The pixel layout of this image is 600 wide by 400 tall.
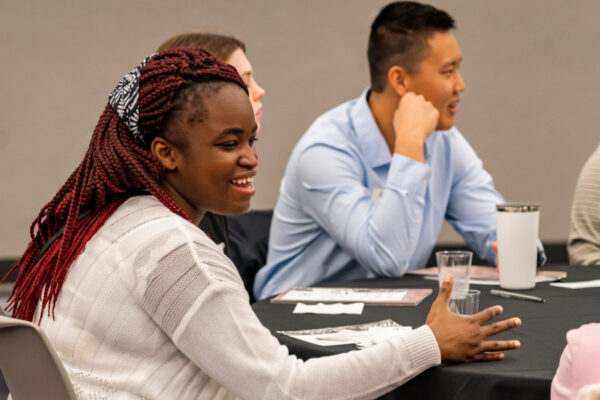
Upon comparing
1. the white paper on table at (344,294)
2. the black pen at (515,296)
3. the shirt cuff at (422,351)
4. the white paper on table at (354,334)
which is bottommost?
the white paper on table at (344,294)

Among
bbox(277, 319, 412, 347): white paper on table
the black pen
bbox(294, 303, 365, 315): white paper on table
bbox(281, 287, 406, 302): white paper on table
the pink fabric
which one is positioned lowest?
bbox(281, 287, 406, 302): white paper on table

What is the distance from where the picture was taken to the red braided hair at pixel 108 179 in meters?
1.27

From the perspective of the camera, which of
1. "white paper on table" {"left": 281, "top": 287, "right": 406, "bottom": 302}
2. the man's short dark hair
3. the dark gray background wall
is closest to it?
"white paper on table" {"left": 281, "top": 287, "right": 406, "bottom": 302}

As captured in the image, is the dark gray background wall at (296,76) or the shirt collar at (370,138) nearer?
the shirt collar at (370,138)

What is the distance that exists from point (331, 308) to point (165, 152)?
1.95 ft

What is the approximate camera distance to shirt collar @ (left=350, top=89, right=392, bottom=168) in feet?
8.93

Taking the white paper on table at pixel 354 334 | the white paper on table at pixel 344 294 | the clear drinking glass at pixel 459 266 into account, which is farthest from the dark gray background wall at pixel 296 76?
the white paper on table at pixel 354 334

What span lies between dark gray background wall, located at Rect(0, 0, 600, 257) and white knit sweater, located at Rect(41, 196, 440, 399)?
10.9ft

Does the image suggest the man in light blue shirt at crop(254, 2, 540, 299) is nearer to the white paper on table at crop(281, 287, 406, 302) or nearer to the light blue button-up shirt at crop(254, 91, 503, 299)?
the light blue button-up shirt at crop(254, 91, 503, 299)

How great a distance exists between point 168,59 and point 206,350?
0.52 meters

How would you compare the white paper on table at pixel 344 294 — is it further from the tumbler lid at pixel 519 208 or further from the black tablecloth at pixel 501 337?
the tumbler lid at pixel 519 208

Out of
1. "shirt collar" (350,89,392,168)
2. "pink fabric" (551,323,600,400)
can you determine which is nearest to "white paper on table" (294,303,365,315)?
"pink fabric" (551,323,600,400)

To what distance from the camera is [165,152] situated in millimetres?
1325

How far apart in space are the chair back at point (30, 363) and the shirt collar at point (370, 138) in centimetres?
181
